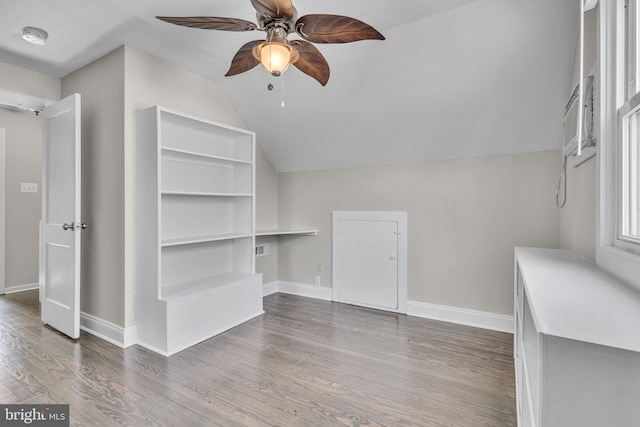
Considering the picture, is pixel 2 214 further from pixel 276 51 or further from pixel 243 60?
pixel 276 51

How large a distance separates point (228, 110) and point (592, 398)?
10.9 ft

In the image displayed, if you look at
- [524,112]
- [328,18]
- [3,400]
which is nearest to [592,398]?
[328,18]

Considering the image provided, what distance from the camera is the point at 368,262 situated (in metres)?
3.22

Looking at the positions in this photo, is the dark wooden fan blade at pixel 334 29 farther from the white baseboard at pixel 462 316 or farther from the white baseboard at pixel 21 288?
the white baseboard at pixel 21 288

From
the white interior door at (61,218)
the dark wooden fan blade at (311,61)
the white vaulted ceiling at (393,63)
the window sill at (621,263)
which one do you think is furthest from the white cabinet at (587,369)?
the white interior door at (61,218)

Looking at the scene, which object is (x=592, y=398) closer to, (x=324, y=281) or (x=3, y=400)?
(x=3, y=400)

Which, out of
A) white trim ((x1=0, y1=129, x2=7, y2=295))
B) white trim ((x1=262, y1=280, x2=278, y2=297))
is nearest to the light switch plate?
white trim ((x1=0, y1=129, x2=7, y2=295))

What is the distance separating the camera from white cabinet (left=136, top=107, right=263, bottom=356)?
2.25 metres

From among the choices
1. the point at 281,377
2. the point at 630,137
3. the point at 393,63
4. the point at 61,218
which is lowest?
the point at 281,377

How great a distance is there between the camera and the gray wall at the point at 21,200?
371cm

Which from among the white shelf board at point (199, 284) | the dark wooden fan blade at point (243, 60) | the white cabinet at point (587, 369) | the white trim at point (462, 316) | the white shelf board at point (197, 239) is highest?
the dark wooden fan blade at point (243, 60)

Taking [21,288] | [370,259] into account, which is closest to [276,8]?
[370,259]

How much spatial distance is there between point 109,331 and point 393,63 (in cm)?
306

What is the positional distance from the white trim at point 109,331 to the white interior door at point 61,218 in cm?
15
